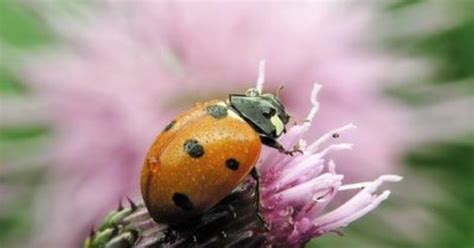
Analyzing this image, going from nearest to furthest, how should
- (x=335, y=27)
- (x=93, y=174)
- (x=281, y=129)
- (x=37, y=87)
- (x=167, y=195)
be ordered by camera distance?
1. (x=167, y=195)
2. (x=281, y=129)
3. (x=93, y=174)
4. (x=37, y=87)
5. (x=335, y=27)

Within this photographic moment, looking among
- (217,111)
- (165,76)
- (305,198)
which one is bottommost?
(305,198)

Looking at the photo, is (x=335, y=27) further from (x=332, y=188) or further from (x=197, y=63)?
(x=332, y=188)

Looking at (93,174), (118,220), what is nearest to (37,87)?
(93,174)

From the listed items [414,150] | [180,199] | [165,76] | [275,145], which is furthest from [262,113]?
[414,150]

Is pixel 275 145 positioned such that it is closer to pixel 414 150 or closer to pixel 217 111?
pixel 217 111

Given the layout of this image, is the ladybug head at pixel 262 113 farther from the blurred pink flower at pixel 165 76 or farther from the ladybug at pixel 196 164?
the blurred pink flower at pixel 165 76

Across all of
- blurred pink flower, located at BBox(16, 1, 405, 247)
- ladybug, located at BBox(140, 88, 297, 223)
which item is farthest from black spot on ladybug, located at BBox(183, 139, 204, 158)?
blurred pink flower, located at BBox(16, 1, 405, 247)
